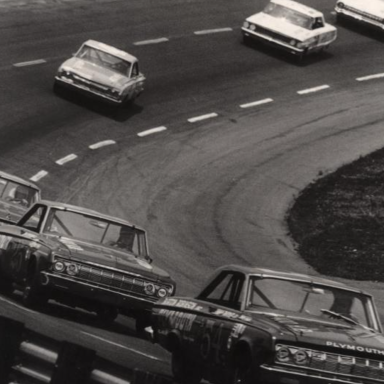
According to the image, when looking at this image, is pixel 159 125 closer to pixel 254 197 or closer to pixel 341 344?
pixel 254 197

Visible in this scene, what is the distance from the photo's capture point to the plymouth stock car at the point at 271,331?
411 inches

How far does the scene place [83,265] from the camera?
14.4 m

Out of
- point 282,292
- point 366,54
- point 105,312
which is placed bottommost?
point 366,54

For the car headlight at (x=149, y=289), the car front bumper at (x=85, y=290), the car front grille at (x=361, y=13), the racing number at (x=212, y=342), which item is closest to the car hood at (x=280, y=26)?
the car front grille at (x=361, y=13)

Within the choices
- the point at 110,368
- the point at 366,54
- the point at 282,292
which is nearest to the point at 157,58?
the point at 366,54

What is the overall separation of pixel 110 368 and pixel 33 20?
2930cm

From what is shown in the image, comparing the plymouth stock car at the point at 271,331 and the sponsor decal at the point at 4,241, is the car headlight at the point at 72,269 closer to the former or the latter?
the sponsor decal at the point at 4,241

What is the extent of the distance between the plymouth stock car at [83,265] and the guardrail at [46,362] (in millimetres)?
5201

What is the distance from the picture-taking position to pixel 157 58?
36.9 metres

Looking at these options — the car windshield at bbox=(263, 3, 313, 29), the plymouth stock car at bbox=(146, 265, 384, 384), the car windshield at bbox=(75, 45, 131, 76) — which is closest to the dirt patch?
the car windshield at bbox=(75, 45, 131, 76)

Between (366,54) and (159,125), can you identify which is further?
(366,54)

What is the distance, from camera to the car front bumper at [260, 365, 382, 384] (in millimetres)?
10328

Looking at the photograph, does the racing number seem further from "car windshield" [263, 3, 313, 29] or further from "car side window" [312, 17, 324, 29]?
"car side window" [312, 17, 324, 29]

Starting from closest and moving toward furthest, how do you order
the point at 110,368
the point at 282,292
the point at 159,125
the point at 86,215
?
the point at 110,368, the point at 282,292, the point at 86,215, the point at 159,125
